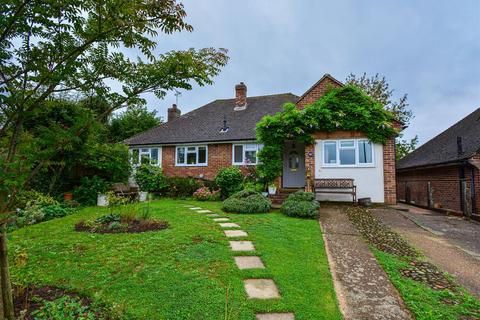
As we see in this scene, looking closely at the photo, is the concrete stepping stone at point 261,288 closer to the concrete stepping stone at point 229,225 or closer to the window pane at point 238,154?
the concrete stepping stone at point 229,225

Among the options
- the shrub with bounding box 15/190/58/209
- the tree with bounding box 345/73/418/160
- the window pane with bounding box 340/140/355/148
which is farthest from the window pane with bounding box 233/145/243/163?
the tree with bounding box 345/73/418/160

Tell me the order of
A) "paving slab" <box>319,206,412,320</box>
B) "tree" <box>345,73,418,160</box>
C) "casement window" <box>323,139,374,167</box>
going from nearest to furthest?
"paving slab" <box>319,206,412,320</box> < "casement window" <box>323,139,374,167</box> < "tree" <box>345,73,418,160</box>

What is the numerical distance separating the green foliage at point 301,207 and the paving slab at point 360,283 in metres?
1.90

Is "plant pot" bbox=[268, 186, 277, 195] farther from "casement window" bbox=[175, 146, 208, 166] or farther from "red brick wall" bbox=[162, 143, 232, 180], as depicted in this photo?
"casement window" bbox=[175, 146, 208, 166]

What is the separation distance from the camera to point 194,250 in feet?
14.9

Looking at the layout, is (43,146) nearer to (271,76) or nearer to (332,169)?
(332,169)

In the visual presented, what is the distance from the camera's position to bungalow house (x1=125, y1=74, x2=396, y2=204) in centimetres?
1116

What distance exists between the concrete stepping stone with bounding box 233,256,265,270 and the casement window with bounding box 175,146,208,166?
1124 centimetres

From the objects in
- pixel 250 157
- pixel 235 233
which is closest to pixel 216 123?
pixel 250 157

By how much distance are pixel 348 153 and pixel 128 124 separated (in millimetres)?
20431

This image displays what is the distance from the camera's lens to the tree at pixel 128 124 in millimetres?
23516

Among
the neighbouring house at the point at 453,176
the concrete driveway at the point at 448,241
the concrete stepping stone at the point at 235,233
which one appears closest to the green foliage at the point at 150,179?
the concrete stepping stone at the point at 235,233

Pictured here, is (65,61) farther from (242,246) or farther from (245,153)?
(245,153)

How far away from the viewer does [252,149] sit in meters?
14.4
